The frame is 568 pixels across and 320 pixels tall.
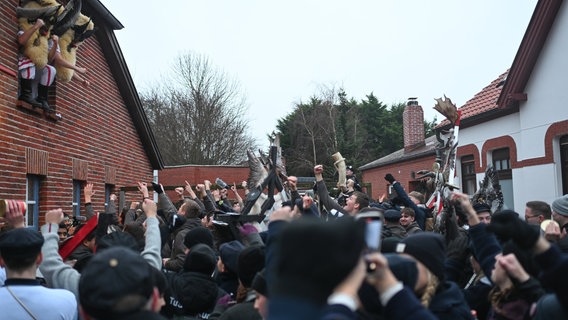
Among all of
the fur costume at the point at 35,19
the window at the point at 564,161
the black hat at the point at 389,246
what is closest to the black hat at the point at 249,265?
the black hat at the point at 389,246

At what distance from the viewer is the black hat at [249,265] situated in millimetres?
3480

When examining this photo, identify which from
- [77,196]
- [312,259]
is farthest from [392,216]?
[77,196]

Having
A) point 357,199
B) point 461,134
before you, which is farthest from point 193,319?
point 461,134

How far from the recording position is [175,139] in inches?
1298

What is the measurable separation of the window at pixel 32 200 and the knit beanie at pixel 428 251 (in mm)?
7304

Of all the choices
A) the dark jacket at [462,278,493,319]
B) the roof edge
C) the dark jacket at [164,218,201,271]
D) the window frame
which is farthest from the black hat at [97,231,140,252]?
the roof edge

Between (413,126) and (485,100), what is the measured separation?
12.8 meters

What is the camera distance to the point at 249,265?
3.50 metres

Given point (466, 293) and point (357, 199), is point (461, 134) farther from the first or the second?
point (466, 293)

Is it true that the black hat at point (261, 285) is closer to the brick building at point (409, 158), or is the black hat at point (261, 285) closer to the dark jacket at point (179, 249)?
the dark jacket at point (179, 249)

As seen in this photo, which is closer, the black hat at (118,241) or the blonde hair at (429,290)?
the blonde hair at (429,290)

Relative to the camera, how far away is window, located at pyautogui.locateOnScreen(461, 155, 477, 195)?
53.9ft

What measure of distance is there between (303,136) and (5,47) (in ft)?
116

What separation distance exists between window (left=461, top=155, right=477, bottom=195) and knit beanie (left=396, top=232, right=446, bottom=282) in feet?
47.8
